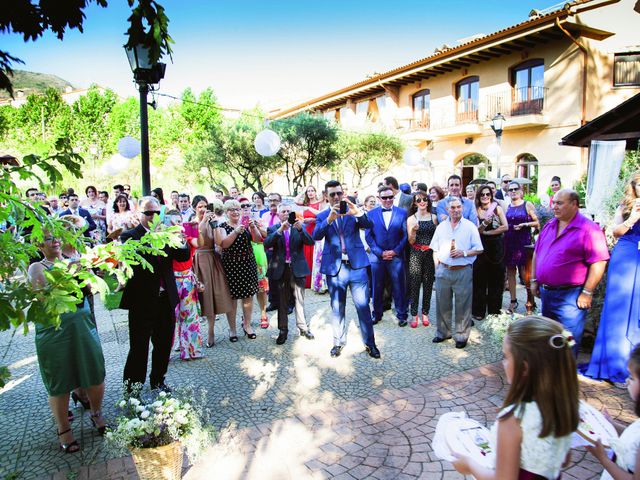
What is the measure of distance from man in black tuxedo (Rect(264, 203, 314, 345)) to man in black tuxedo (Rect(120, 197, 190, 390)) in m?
1.83

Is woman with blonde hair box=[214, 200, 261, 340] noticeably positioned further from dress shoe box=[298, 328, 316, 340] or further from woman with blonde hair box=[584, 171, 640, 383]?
woman with blonde hair box=[584, 171, 640, 383]

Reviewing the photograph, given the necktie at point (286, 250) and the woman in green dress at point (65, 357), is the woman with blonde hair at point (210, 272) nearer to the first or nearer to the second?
the necktie at point (286, 250)

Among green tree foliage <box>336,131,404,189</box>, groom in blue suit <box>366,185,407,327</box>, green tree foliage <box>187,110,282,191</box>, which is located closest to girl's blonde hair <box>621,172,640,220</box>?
groom in blue suit <box>366,185,407,327</box>

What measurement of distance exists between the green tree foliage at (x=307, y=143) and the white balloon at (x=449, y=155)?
594 centimetres

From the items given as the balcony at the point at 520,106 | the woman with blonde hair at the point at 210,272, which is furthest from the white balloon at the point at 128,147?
the balcony at the point at 520,106

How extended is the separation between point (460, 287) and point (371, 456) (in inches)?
116

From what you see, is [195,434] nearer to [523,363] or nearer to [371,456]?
[371,456]

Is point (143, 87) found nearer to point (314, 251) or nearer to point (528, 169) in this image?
point (314, 251)

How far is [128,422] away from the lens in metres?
2.98

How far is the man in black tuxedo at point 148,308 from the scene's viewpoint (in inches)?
170

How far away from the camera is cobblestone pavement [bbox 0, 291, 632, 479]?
133 inches

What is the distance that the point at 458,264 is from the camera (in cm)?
573

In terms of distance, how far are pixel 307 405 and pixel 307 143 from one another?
66.3ft

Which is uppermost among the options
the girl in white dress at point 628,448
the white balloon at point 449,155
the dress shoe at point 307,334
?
the white balloon at point 449,155
